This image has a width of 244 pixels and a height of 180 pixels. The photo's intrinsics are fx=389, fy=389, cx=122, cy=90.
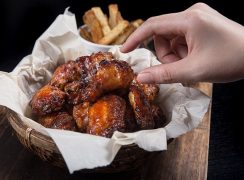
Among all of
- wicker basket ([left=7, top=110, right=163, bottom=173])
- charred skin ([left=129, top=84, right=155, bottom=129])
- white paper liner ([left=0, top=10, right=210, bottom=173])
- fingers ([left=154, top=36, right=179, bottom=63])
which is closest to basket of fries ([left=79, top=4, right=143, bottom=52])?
white paper liner ([left=0, top=10, right=210, bottom=173])

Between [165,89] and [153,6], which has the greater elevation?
[165,89]

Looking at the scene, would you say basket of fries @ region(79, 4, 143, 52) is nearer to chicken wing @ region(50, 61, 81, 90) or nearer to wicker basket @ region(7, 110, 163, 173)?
chicken wing @ region(50, 61, 81, 90)

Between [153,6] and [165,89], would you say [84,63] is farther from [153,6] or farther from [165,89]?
[153,6]

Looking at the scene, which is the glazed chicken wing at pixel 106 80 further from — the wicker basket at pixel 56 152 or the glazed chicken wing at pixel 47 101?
the wicker basket at pixel 56 152

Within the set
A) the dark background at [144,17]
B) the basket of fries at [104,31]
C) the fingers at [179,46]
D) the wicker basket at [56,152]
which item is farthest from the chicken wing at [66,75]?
the dark background at [144,17]

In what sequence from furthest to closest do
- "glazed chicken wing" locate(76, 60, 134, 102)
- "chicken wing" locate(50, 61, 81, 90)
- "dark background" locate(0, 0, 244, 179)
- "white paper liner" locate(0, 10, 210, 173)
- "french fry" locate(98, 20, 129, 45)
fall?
"dark background" locate(0, 0, 244, 179) < "french fry" locate(98, 20, 129, 45) < "chicken wing" locate(50, 61, 81, 90) < "glazed chicken wing" locate(76, 60, 134, 102) < "white paper liner" locate(0, 10, 210, 173)

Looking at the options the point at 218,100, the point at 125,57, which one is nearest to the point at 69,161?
the point at 125,57

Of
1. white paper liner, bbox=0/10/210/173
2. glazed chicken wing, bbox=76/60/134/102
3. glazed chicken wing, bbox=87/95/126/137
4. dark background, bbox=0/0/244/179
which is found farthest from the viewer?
dark background, bbox=0/0/244/179
